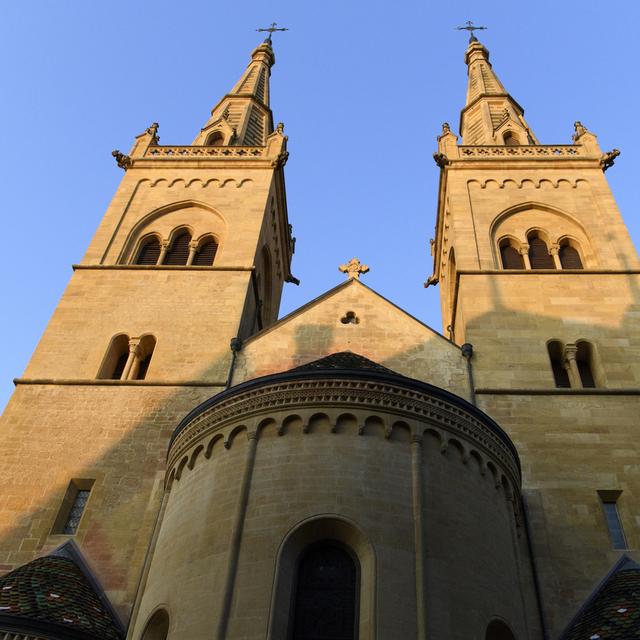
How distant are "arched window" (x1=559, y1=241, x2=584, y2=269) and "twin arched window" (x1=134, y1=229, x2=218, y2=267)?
10.1 metres

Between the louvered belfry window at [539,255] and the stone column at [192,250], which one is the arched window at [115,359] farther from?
the louvered belfry window at [539,255]

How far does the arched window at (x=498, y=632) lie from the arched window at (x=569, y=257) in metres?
12.5

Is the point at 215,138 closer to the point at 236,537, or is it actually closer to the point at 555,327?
the point at 555,327

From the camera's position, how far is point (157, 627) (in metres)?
10.7

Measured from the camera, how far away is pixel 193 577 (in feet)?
33.6

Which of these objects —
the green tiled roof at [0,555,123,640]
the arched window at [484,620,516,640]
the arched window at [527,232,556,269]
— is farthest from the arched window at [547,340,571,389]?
the green tiled roof at [0,555,123,640]

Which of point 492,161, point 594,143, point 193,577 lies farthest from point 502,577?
point 594,143

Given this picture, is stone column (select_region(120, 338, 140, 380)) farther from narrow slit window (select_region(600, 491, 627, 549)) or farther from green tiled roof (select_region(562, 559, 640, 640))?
green tiled roof (select_region(562, 559, 640, 640))

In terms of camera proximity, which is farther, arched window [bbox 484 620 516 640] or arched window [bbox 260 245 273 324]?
arched window [bbox 260 245 273 324]

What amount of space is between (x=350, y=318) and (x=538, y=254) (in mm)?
6594

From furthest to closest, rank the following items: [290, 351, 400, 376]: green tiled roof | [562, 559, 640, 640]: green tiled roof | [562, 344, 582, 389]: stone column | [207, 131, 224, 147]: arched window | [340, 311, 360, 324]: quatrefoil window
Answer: [207, 131, 224, 147]: arched window → [340, 311, 360, 324]: quatrefoil window → [562, 344, 582, 389]: stone column → [290, 351, 400, 376]: green tiled roof → [562, 559, 640, 640]: green tiled roof

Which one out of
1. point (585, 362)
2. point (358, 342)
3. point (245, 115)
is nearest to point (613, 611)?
point (585, 362)

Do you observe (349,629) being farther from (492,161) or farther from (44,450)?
(492,161)

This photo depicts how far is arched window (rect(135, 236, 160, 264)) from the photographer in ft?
70.4
